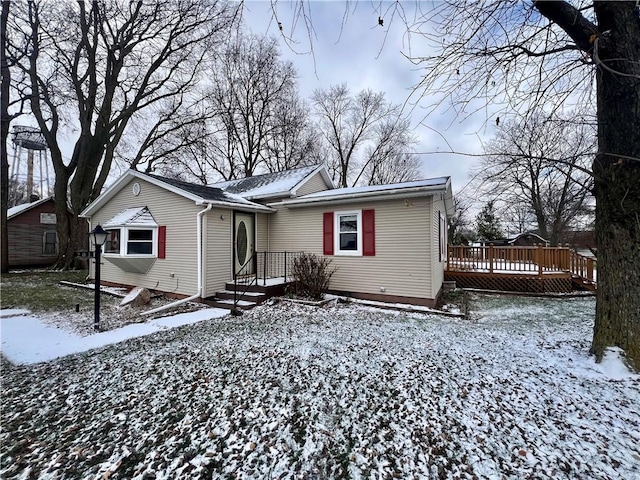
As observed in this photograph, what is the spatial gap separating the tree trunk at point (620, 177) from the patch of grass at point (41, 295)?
10557mm

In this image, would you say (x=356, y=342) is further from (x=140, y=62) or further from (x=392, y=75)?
(x=140, y=62)

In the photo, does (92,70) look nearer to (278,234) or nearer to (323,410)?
(278,234)

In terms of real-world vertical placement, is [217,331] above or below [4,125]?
below

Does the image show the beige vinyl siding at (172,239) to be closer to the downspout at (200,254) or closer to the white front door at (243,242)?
the downspout at (200,254)

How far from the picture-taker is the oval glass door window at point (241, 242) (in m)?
8.84

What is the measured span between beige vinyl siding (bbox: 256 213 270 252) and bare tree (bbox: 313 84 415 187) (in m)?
15.8

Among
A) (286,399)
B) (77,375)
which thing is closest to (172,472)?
(286,399)

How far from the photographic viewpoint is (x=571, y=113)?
457 cm

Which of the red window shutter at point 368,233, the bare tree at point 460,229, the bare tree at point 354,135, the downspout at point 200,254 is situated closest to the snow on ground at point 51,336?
the downspout at point 200,254

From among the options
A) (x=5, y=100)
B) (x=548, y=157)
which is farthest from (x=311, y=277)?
(x=5, y=100)

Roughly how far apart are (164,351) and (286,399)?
2442mm

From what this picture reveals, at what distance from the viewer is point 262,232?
9719 millimetres

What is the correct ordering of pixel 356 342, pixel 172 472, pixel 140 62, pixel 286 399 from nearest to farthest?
pixel 172 472 → pixel 286 399 → pixel 356 342 → pixel 140 62

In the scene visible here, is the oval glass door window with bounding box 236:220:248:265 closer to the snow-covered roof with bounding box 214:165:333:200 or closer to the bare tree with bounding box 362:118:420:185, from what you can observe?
the snow-covered roof with bounding box 214:165:333:200
